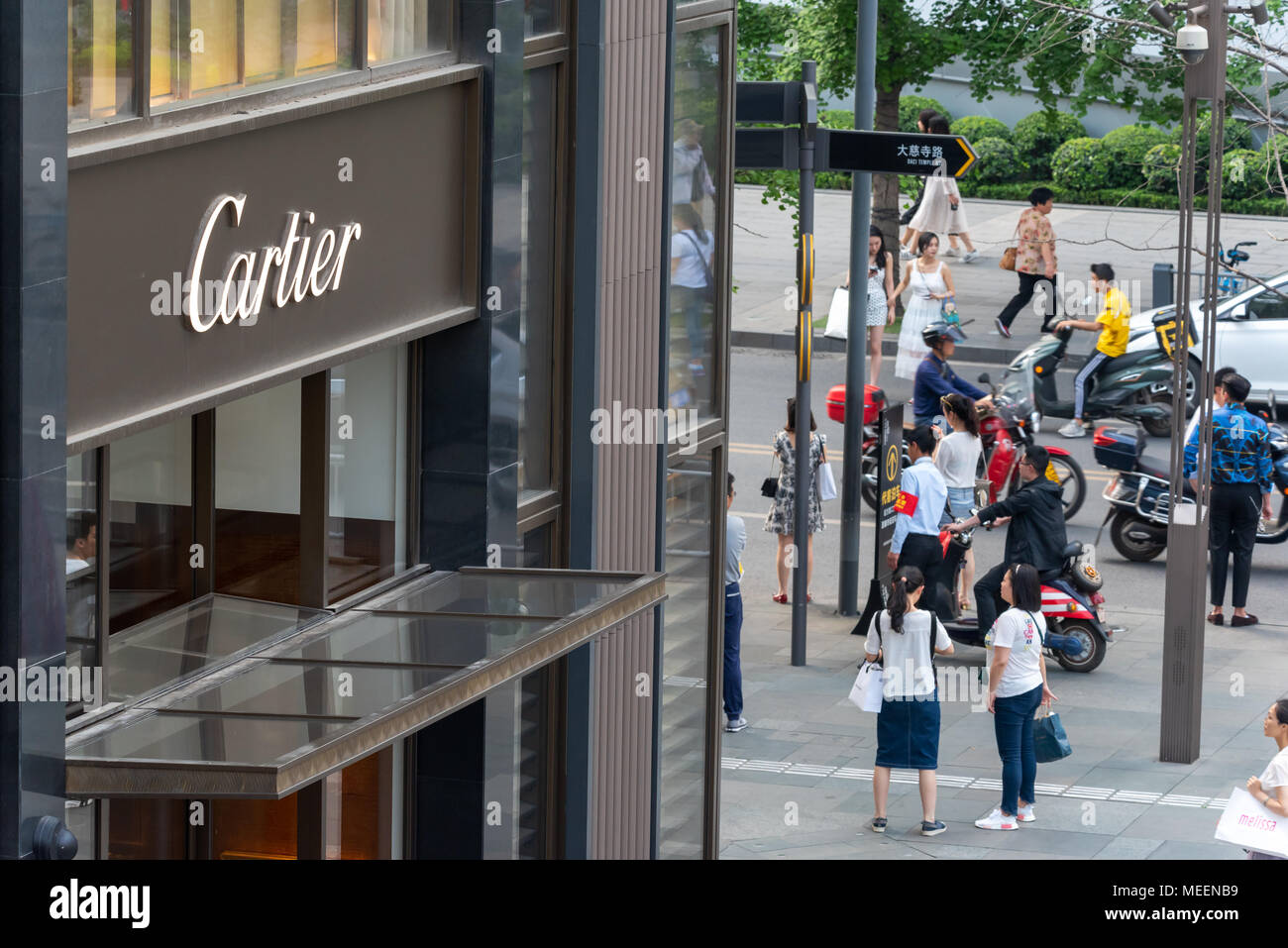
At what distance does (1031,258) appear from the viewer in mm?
25359

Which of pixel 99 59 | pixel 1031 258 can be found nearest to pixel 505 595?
pixel 99 59

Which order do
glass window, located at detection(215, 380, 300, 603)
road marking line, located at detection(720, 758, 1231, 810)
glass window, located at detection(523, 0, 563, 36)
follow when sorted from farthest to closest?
road marking line, located at detection(720, 758, 1231, 810) < glass window, located at detection(523, 0, 563, 36) < glass window, located at detection(215, 380, 300, 603)

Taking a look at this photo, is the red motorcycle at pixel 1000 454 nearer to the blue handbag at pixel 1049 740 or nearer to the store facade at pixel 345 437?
the blue handbag at pixel 1049 740

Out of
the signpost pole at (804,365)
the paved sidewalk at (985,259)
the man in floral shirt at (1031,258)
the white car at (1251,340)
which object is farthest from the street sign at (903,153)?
the paved sidewalk at (985,259)

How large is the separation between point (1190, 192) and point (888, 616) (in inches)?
157

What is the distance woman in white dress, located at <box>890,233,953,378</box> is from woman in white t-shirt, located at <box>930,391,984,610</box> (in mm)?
5471

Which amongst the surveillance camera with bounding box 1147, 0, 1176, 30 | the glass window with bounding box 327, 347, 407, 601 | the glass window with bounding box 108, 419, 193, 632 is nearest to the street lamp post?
the surveillance camera with bounding box 1147, 0, 1176, 30

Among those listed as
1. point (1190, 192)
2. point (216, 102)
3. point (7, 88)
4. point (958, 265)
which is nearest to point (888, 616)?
point (1190, 192)

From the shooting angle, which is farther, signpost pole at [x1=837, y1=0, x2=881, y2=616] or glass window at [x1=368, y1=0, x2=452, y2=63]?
signpost pole at [x1=837, y1=0, x2=881, y2=616]

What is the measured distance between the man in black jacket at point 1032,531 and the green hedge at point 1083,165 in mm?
20738

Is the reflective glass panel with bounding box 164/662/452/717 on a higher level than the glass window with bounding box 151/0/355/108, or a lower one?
lower

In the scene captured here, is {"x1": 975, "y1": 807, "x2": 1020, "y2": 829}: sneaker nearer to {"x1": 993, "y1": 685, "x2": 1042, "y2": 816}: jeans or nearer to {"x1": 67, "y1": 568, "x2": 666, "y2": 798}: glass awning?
{"x1": 993, "y1": 685, "x2": 1042, "y2": 816}: jeans

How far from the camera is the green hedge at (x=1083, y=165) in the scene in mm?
34031

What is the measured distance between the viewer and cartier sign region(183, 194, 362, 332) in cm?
670
